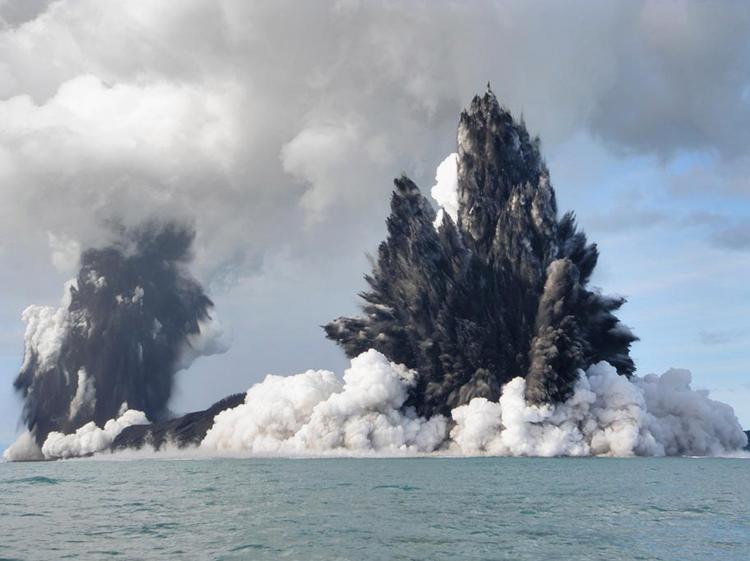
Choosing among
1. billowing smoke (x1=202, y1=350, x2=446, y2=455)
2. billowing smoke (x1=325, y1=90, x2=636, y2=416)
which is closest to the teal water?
billowing smoke (x1=202, y1=350, x2=446, y2=455)

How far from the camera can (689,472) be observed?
345 ft

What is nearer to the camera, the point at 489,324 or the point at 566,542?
the point at 566,542

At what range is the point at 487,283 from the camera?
616 feet

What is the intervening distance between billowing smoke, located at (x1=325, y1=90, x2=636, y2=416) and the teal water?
94613mm

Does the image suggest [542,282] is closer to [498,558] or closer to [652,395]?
[652,395]

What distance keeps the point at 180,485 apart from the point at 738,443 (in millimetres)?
135967

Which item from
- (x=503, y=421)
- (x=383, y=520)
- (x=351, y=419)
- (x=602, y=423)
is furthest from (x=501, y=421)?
(x=383, y=520)

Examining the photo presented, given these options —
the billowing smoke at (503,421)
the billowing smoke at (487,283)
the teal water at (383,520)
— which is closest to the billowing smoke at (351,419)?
the billowing smoke at (503,421)

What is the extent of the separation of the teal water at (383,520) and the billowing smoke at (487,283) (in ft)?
310

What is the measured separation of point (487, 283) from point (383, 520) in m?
141

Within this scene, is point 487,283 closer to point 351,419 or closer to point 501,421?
point 501,421

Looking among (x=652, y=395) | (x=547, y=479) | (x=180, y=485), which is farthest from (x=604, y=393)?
(x=180, y=485)

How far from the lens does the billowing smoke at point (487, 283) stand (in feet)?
589

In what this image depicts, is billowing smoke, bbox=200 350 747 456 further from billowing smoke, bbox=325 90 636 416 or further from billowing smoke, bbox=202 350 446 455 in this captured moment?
billowing smoke, bbox=325 90 636 416
